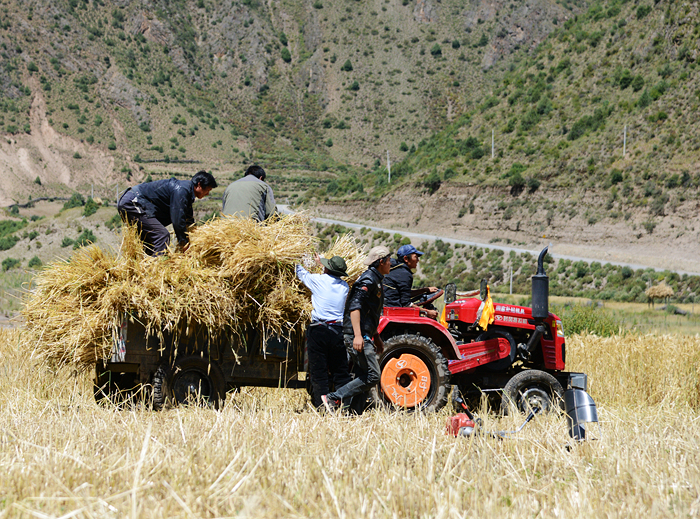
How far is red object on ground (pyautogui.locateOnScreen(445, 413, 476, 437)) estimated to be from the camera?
5059 mm

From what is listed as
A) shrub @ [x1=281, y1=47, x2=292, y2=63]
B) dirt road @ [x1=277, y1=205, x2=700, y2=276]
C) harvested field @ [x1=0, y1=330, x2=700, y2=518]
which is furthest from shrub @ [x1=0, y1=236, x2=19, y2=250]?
shrub @ [x1=281, y1=47, x2=292, y2=63]

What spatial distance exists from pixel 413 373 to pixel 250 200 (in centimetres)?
255

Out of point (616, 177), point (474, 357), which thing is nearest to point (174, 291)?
point (474, 357)

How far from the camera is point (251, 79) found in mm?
120250

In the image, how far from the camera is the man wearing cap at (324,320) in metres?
6.71

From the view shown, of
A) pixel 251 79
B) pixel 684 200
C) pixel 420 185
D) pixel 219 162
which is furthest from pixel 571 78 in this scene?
pixel 251 79

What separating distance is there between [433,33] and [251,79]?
32.7 m

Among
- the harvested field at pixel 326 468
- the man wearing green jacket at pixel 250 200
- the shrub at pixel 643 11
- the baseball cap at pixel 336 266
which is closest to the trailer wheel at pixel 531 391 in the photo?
the harvested field at pixel 326 468

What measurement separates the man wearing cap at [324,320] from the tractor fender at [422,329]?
0.74 metres

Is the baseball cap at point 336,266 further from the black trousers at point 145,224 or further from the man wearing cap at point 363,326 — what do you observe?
the black trousers at point 145,224

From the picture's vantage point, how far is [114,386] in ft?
24.3

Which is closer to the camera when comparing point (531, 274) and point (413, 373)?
point (413, 373)

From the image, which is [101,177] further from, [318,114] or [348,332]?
[348,332]

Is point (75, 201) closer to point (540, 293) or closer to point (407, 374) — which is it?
point (407, 374)
